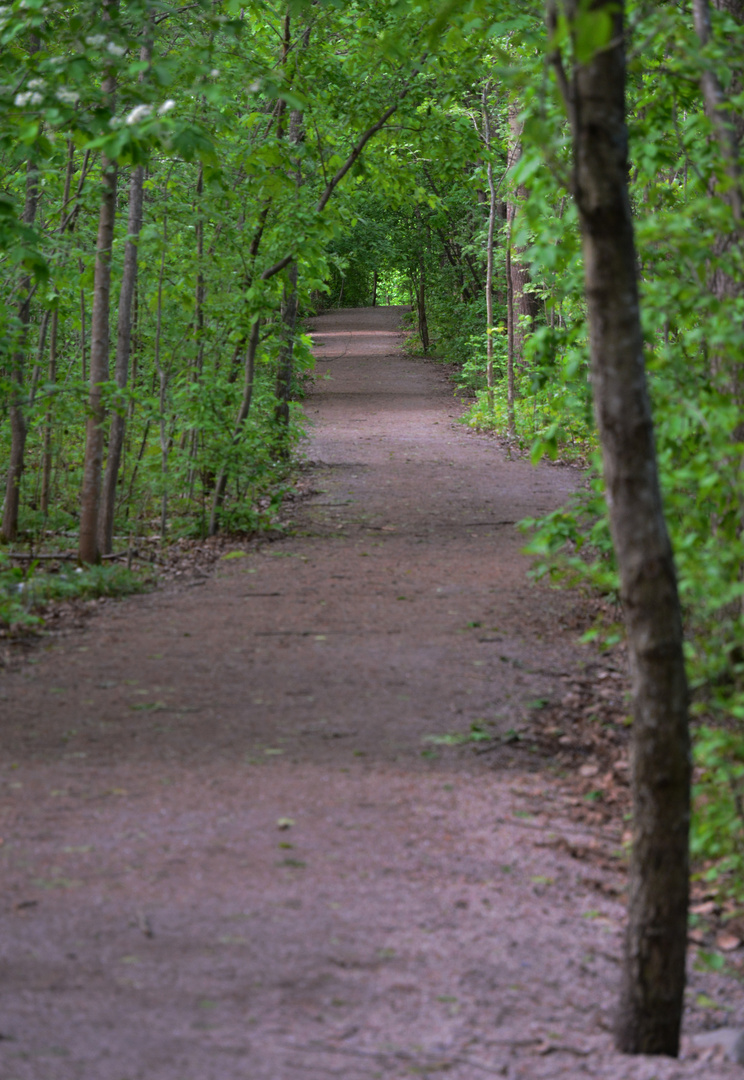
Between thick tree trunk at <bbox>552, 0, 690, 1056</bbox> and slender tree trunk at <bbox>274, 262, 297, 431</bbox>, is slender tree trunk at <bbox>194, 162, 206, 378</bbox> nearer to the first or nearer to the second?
slender tree trunk at <bbox>274, 262, 297, 431</bbox>

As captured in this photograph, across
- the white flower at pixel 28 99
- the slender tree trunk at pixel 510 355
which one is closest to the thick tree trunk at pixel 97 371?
the white flower at pixel 28 99

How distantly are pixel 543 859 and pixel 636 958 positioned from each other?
3.71 ft

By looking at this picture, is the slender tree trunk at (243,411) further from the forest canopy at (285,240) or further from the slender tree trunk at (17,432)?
the slender tree trunk at (17,432)

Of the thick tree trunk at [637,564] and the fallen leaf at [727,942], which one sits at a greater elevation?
the thick tree trunk at [637,564]

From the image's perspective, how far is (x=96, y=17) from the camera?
22.9 feet

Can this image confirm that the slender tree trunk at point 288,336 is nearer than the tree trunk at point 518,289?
Yes

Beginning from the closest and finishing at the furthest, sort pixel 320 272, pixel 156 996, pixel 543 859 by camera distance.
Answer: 1. pixel 156 996
2. pixel 543 859
3. pixel 320 272

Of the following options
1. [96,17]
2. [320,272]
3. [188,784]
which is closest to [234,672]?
[188,784]

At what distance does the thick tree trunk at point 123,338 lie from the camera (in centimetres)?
1000

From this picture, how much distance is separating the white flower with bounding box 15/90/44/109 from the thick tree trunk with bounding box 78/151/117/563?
2999 mm

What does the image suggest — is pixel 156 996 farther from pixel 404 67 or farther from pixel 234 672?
pixel 404 67

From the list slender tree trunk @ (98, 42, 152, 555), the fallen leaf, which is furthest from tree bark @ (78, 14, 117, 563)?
the fallen leaf

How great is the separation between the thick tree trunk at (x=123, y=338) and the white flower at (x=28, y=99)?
3.89 meters

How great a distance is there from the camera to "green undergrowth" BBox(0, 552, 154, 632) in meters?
7.75
